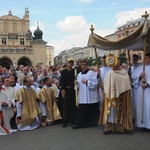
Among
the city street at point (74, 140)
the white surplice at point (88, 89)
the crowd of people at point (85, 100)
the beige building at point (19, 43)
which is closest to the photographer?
the city street at point (74, 140)

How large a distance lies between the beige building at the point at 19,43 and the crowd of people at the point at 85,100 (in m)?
60.4

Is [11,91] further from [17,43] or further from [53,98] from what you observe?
[17,43]

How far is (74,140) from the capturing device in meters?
6.32

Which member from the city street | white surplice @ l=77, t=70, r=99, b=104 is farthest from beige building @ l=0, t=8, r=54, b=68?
the city street

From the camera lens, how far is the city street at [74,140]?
18.9ft

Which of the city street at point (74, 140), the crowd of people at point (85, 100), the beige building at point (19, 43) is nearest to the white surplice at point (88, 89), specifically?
the crowd of people at point (85, 100)

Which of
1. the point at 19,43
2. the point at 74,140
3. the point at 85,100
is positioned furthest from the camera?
the point at 19,43

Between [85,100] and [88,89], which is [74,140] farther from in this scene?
[88,89]

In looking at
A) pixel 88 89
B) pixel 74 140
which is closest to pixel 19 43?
pixel 88 89

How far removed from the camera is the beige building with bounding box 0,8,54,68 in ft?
222

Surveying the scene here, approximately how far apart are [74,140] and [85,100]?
1.50 metres

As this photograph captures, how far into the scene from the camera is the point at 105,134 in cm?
671

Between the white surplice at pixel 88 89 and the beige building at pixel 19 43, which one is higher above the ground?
the beige building at pixel 19 43

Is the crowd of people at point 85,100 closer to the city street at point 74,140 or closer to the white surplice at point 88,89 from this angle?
the white surplice at point 88,89
